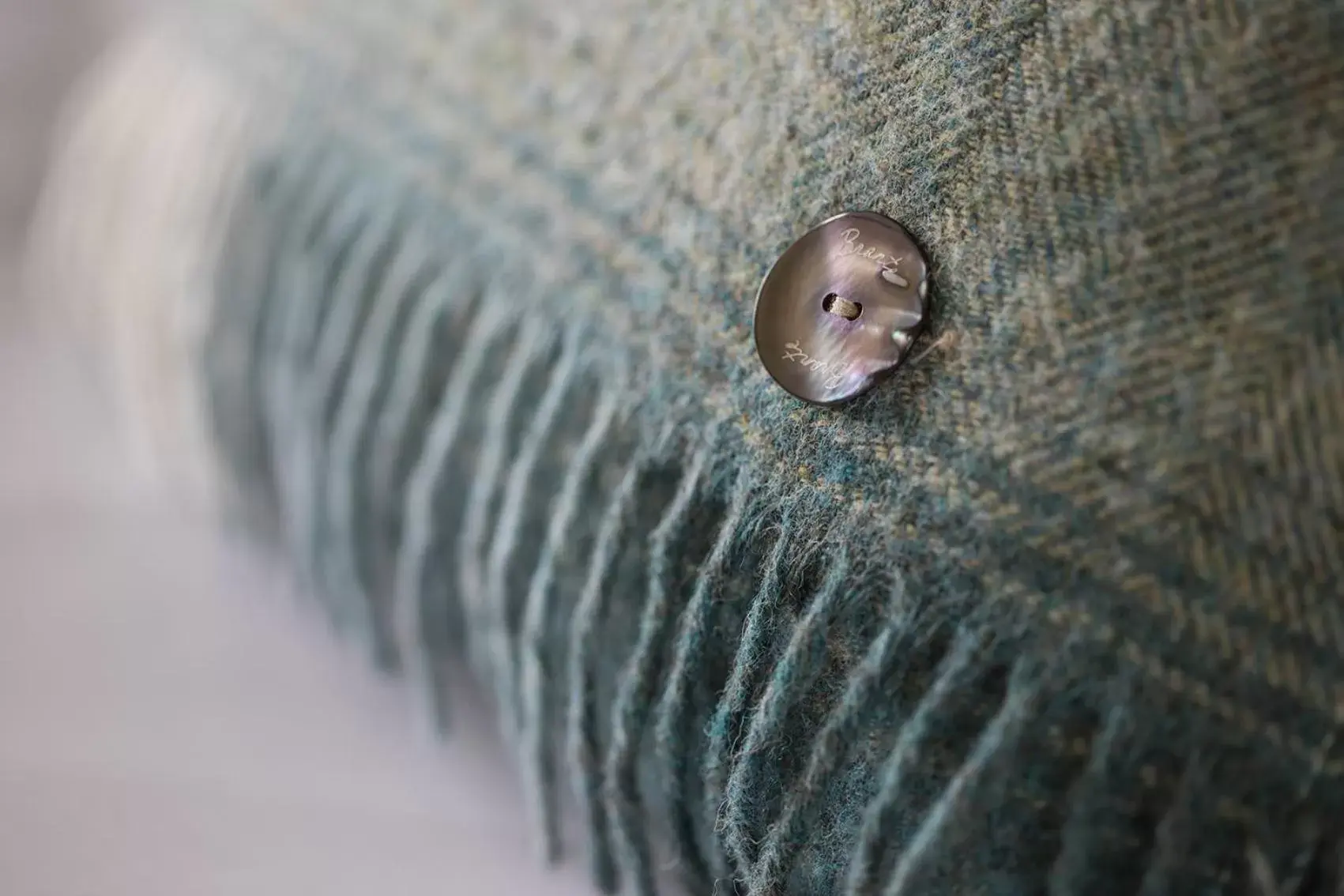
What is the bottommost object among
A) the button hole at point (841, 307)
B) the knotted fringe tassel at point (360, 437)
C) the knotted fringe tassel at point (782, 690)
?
the knotted fringe tassel at point (782, 690)

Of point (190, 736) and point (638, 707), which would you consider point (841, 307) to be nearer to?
point (638, 707)

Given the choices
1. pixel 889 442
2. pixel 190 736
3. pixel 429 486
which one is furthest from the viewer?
pixel 190 736

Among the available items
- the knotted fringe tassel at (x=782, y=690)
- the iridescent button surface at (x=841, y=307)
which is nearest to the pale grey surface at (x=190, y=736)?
the knotted fringe tassel at (x=782, y=690)

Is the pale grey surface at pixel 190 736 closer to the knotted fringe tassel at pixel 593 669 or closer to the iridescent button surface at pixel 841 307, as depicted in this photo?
the knotted fringe tassel at pixel 593 669

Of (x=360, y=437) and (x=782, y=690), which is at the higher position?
(x=360, y=437)

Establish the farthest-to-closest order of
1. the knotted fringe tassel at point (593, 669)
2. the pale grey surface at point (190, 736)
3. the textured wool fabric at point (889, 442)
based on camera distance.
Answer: the pale grey surface at point (190, 736) < the knotted fringe tassel at point (593, 669) < the textured wool fabric at point (889, 442)

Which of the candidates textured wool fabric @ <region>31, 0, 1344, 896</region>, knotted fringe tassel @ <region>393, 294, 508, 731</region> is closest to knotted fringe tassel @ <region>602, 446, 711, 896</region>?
textured wool fabric @ <region>31, 0, 1344, 896</region>

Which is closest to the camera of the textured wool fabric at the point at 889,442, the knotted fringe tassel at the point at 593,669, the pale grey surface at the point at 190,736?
the textured wool fabric at the point at 889,442

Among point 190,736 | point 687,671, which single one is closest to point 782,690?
point 687,671
